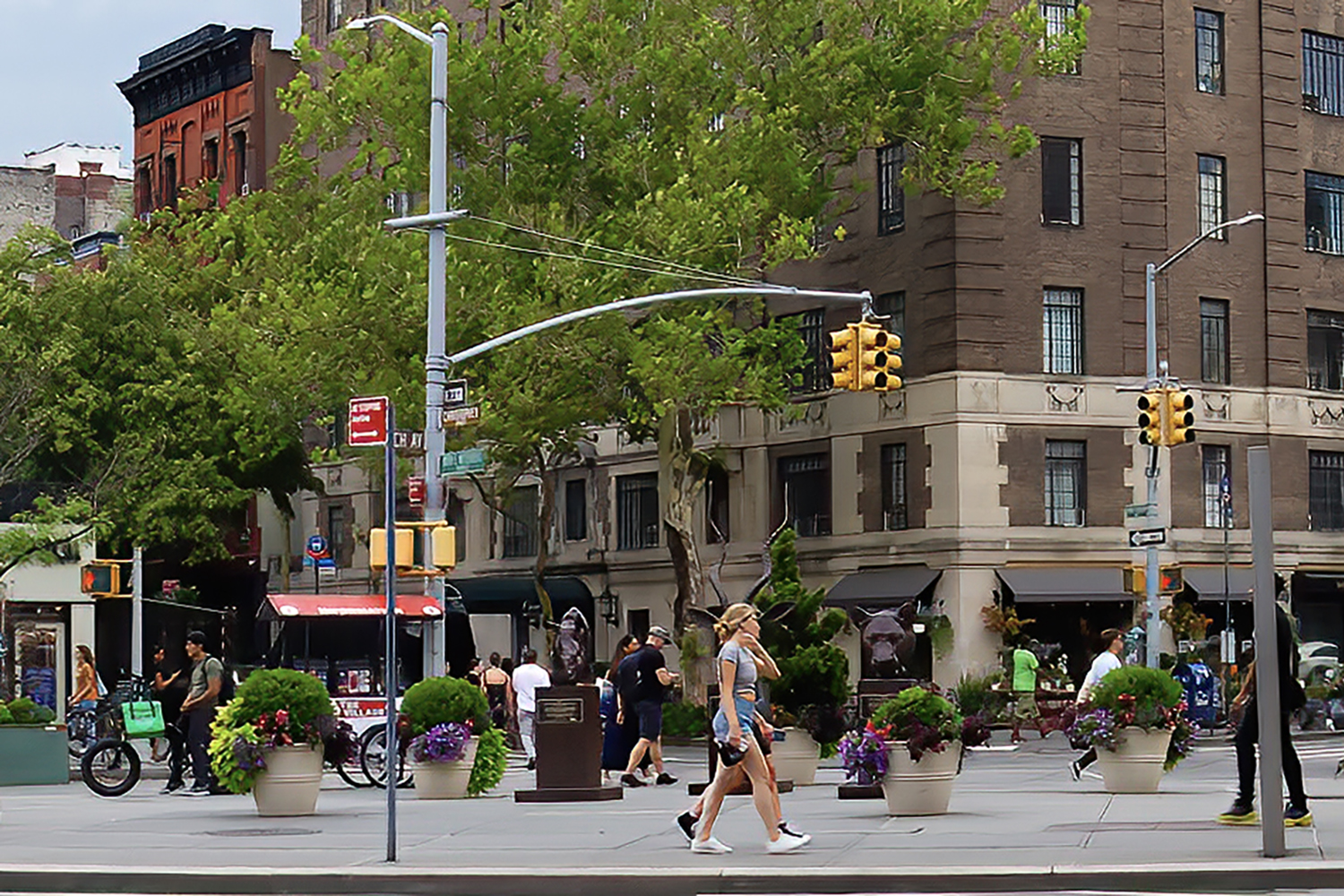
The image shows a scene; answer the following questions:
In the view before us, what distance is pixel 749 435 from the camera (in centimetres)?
5459

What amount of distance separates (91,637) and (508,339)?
79.6 feet

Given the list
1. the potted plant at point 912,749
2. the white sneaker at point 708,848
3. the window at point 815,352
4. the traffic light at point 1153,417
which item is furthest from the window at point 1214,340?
the white sneaker at point 708,848

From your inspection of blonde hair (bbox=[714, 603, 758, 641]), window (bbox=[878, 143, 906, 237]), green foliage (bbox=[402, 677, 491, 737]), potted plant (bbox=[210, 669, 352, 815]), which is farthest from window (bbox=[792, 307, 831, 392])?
blonde hair (bbox=[714, 603, 758, 641])

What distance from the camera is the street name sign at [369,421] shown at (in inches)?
757

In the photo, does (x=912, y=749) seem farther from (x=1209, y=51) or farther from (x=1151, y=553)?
(x=1209, y=51)

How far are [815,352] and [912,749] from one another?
105ft

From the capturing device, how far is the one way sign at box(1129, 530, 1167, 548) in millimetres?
41281

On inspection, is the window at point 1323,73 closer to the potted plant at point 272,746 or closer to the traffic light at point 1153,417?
the traffic light at point 1153,417

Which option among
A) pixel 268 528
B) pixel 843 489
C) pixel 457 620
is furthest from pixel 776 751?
pixel 268 528

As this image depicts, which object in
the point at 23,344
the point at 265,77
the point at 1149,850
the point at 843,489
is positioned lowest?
the point at 1149,850

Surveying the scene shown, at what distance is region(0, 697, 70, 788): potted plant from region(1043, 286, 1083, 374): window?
965 inches

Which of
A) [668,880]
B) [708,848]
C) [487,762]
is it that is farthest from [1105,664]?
[668,880]

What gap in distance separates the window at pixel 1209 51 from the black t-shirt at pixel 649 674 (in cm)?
2771

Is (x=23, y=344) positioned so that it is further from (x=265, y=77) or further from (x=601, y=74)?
(x=265, y=77)
